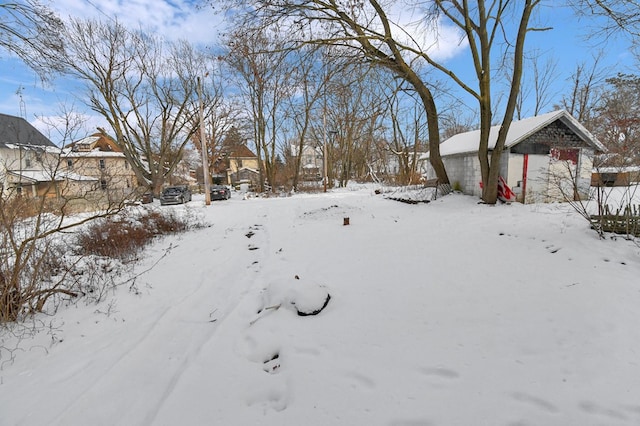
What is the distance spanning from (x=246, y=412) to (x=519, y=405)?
6.66 ft

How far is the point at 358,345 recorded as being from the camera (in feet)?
9.14

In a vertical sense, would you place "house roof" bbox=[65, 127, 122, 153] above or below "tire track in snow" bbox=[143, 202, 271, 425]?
above

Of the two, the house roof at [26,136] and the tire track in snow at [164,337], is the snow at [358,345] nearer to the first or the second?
the tire track in snow at [164,337]

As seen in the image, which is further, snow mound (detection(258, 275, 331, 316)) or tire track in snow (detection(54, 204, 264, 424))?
snow mound (detection(258, 275, 331, 316))

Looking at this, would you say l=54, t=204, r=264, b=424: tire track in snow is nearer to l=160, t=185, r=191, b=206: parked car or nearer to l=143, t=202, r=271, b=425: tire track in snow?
l=143, t=202, r=271, b=425: tire track in snow

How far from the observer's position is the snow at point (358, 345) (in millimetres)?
2025

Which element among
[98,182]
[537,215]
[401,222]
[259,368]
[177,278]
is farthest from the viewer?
[401,222]

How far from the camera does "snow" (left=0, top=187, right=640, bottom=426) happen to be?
2.03 metres

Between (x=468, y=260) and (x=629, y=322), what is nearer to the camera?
(x=629, y=322)

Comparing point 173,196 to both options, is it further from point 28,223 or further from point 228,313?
point 228,313

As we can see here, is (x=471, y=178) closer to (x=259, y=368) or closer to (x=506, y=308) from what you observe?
(x=506, y=308)

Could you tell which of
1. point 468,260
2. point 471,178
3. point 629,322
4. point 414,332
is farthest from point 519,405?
point 471,178

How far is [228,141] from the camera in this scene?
108ft

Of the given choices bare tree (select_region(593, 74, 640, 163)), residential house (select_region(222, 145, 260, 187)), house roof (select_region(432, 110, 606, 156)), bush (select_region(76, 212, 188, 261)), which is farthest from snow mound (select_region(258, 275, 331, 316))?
residential house (select_region(222, 145, 260, 187))
